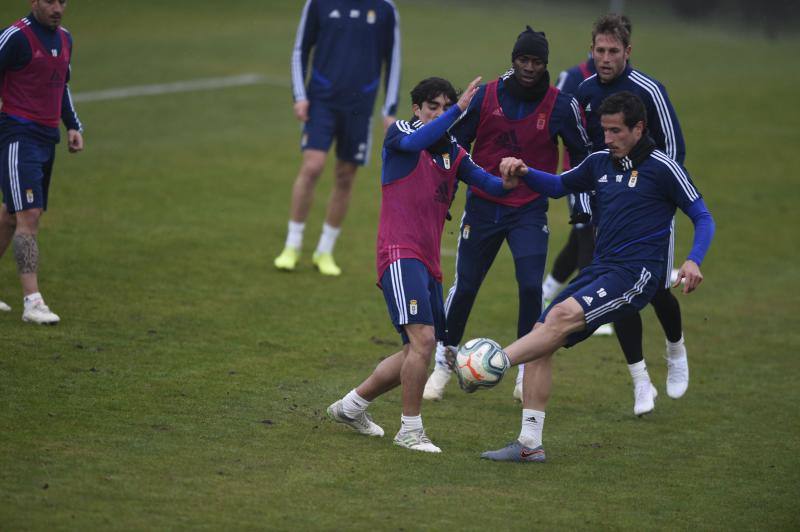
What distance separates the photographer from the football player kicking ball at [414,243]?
7.29 metres

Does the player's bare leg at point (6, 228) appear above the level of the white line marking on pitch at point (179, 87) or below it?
above

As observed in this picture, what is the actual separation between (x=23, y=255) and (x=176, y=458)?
11.7 ft

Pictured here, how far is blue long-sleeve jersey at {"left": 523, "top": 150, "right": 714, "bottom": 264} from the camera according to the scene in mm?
7438

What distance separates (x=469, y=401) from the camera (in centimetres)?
905

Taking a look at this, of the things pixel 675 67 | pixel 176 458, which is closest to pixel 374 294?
pixel 176 458

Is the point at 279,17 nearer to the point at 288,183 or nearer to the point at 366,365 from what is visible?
the point at 288,183

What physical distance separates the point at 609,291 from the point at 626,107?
1.19 m

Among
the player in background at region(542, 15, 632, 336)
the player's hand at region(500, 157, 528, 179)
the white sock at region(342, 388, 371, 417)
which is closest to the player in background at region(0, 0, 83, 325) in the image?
the white sock at region(342, 388, 371, 417)

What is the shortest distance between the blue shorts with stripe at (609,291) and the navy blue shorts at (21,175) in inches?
180

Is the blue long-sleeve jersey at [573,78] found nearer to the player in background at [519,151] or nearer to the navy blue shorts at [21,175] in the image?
the player in background at [519,151]

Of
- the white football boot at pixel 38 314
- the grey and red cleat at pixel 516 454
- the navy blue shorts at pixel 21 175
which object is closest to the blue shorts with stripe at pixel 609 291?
the grey and red cleat at pixel 516 454

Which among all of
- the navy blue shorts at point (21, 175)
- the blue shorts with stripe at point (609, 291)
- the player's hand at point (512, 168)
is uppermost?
the player's hand at point (512, 168)

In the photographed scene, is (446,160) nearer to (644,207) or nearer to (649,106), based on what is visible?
(644,207)

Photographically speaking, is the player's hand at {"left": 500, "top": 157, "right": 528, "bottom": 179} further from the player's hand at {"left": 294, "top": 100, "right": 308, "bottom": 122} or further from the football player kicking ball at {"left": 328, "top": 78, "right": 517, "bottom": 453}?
the player's hand at {"left": 294, "top": 100, "right": 308, "bottom": 122}
